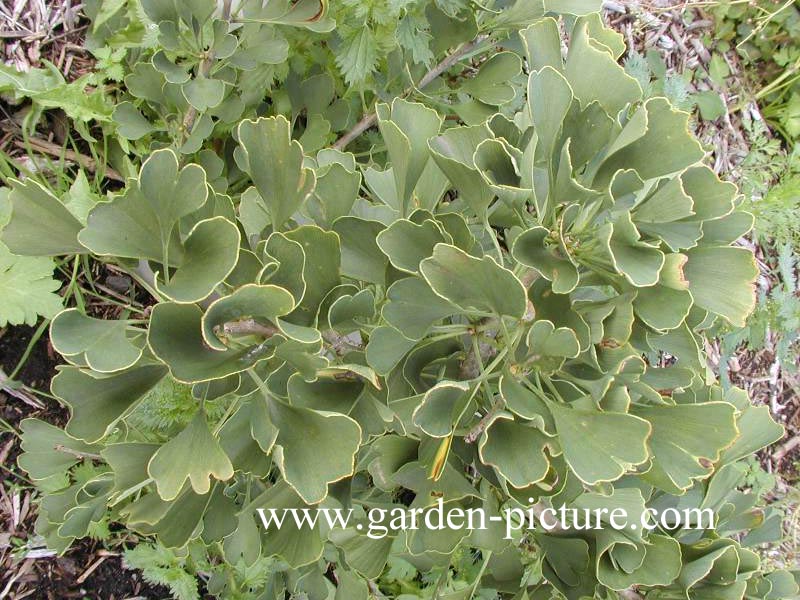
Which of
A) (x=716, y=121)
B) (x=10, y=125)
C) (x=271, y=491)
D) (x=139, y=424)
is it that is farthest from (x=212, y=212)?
(x=716, y=121)

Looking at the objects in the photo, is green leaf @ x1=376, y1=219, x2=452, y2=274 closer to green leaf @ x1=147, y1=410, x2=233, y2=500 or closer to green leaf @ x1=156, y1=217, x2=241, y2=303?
green leaf @ x1=156, y1=217, x2=241, y2=303

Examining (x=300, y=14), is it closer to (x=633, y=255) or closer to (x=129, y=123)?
(x=129, y=123)

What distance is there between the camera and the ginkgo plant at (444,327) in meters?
Result: 0.87

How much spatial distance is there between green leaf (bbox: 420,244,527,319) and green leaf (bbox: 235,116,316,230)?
234mm

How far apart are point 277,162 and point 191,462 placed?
0.43 m

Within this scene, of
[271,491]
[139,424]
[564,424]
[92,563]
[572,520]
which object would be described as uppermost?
[564,424]

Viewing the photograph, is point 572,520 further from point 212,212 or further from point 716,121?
point 716,121

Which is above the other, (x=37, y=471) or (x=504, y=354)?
(x=504, y=354)

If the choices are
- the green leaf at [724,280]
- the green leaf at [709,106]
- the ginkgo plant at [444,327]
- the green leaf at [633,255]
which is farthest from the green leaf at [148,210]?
the green leaf at [709,106]

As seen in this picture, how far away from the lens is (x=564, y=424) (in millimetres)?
937

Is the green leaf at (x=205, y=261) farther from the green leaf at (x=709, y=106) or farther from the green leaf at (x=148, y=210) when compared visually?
the green leaf at (x=709, y=106)

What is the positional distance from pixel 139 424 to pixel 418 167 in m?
0.95

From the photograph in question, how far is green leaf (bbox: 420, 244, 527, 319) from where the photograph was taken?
862mm

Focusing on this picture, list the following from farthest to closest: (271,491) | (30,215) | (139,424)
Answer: (139,424), (271,491), (30,215)
